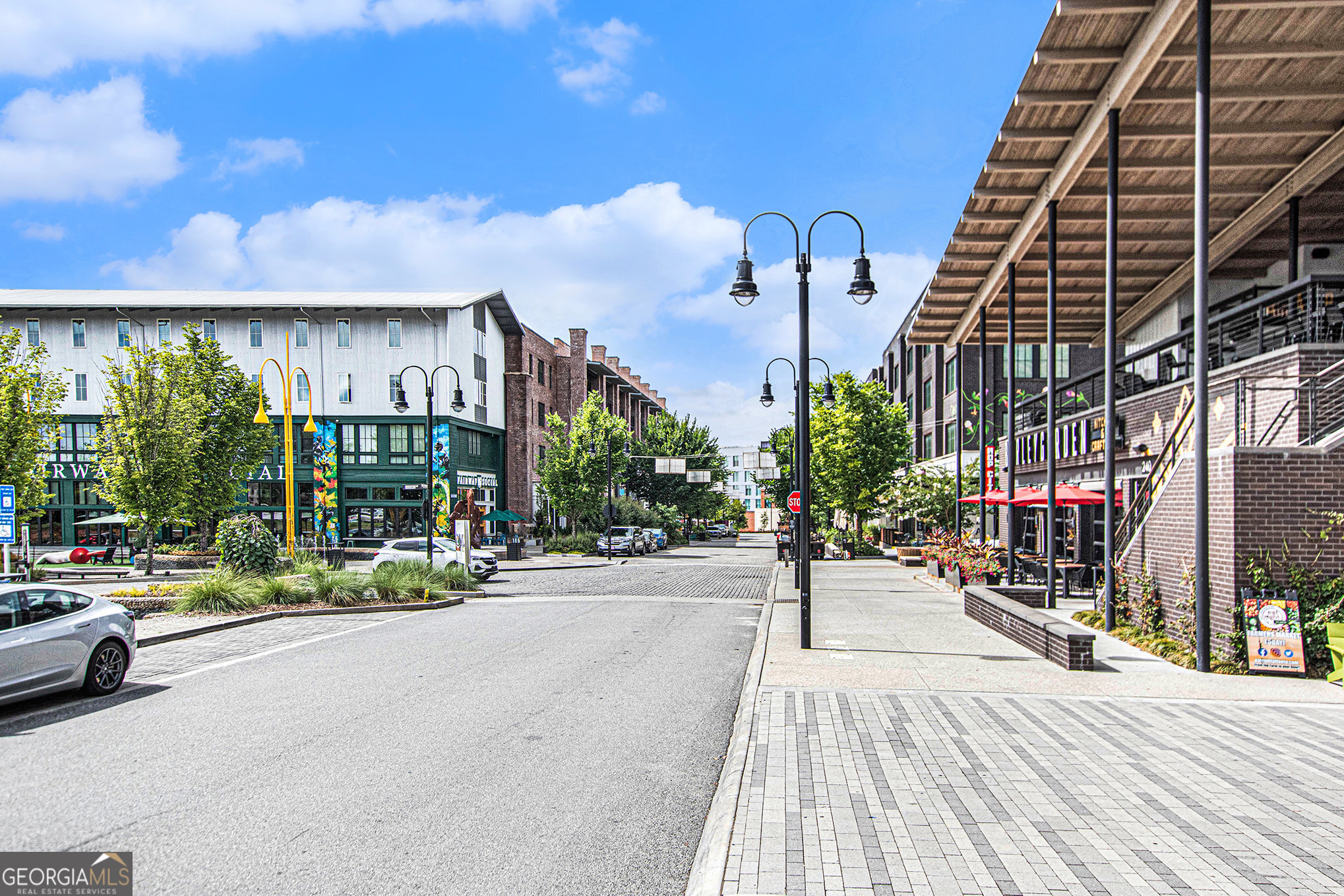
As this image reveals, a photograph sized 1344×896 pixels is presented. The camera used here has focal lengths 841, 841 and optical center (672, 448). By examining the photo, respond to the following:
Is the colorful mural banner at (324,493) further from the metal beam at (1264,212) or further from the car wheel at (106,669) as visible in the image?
the metal beam at (1264,212)

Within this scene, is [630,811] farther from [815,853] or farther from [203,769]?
[203,769]

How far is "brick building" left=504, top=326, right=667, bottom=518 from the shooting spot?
2311 inches

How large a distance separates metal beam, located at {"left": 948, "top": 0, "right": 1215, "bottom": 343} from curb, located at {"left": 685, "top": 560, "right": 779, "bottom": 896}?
1032 cm

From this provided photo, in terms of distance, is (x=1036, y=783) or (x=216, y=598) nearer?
(x=1036, y=783)

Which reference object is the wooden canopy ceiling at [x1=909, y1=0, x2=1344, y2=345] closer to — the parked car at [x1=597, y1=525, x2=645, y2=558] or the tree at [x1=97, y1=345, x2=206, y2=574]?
the tree at [x1=97, y1=345, x2=206, y2=574]

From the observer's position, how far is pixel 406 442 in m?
50.6

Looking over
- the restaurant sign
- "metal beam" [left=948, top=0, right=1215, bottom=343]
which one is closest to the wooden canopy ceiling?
"metal beam" [left=948, top=0, right=1215, bottom=343]

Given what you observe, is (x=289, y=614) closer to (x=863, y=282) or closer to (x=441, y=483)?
(x=863, y=282)

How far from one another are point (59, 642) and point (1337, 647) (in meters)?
14.4

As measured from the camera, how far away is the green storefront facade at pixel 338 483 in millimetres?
50156

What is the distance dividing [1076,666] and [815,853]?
689 cm

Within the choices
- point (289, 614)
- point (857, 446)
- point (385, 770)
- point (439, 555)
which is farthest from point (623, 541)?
point (385, 770)

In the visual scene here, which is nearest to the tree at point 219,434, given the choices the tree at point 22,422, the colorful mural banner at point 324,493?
the colorful mural banner at point 324,493

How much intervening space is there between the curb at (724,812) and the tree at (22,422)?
23.1 m
